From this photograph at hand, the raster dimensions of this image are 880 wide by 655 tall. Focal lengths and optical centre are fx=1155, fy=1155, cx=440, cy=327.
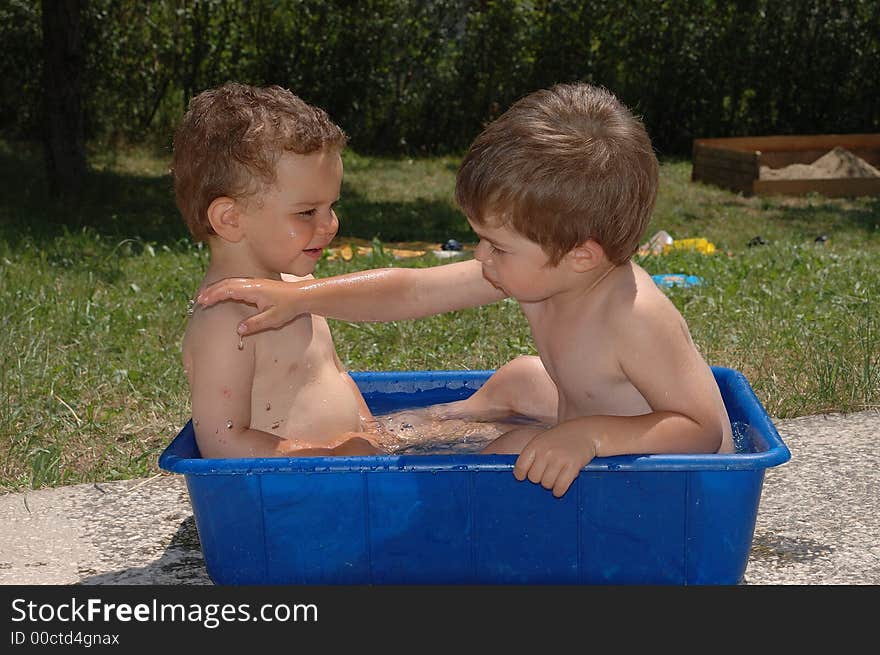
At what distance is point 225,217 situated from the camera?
259 centimetres

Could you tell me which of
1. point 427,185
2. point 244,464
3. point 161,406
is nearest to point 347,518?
point 244,464

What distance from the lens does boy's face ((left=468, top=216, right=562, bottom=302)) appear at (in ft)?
7.70

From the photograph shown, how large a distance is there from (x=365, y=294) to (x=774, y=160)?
8749mm

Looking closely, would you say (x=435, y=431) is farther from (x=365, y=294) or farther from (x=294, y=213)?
(x=294, y=213)

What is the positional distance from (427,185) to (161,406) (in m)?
7.12

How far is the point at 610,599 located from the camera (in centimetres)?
224

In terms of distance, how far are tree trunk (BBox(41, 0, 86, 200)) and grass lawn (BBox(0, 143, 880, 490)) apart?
1002mm

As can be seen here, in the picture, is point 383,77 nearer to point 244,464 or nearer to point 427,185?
point 427,185

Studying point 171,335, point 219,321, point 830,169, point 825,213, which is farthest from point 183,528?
point 830,169

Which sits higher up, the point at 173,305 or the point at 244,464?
the point at 244,464

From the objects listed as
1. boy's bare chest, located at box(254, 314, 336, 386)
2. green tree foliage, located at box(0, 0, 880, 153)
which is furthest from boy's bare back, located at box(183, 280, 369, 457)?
green tree foliage, located at box(0, 0, 880, 153)

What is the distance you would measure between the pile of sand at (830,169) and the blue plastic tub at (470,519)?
8.45 metres

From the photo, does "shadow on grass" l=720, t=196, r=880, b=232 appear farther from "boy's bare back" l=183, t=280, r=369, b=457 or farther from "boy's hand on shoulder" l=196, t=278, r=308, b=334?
"boy's hand on shoulder" l=196, t=278, r=308, b=334

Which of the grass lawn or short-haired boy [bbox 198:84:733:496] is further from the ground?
short-haired boy [bbox 198:84:733:496]
